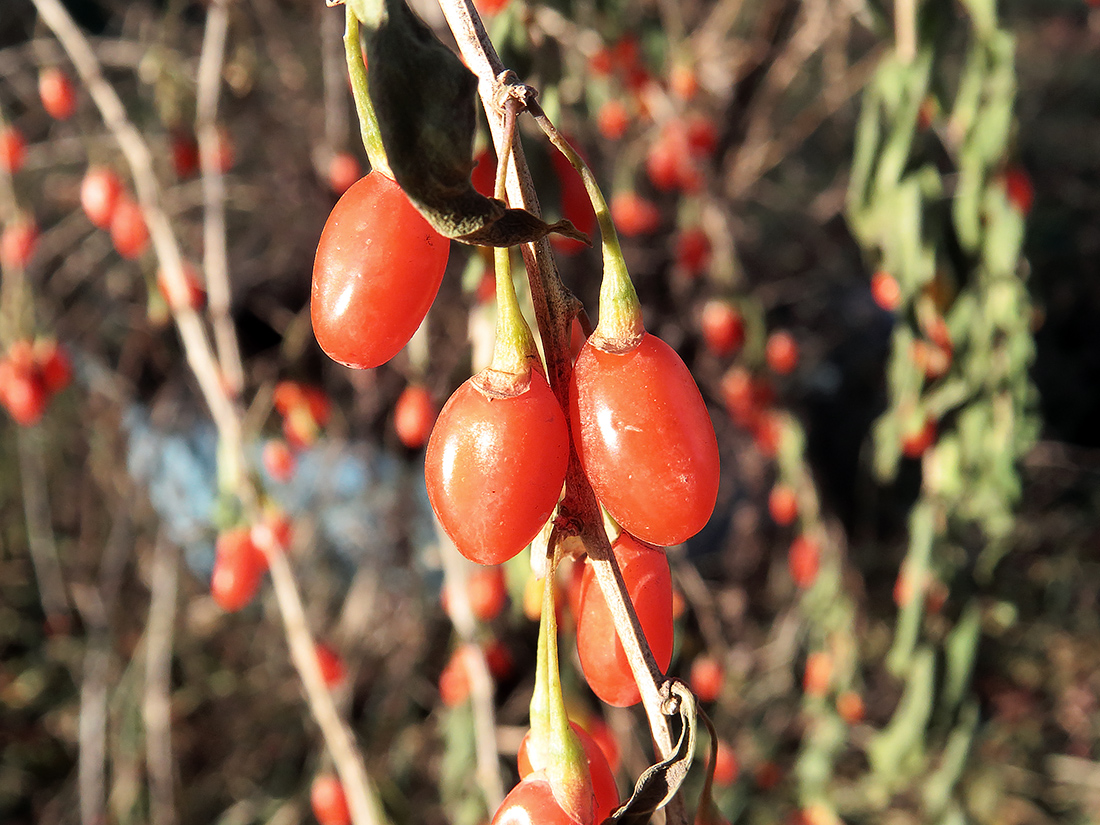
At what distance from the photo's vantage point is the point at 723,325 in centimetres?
185

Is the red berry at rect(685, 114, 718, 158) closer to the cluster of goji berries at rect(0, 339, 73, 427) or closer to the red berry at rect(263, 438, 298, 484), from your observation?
the red berry at rect(263, 438, 298, 484)

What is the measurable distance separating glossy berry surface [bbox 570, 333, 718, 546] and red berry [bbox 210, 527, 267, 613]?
3.52 feet

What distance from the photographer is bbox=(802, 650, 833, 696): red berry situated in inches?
76.0

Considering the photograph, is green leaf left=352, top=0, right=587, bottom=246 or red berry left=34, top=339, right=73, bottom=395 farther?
red berry left=34, top=339, right=73, bottom=395

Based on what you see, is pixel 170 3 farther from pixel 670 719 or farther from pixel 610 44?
pixel 670 719

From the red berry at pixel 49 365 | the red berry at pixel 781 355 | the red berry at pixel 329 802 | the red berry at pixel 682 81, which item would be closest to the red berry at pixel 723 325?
the red berry at pixel 781 355

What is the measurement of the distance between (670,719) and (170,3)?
1830mm

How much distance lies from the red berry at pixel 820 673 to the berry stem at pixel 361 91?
5.93 ft

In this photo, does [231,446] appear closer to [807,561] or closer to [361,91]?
[361,91]

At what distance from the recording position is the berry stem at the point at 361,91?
349 millimetres

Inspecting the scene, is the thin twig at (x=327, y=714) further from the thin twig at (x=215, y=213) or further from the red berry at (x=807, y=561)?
the red berry at (x=807, y=561)

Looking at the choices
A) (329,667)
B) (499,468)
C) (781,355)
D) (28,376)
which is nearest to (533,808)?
(499,468)

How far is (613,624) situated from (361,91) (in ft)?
0.81

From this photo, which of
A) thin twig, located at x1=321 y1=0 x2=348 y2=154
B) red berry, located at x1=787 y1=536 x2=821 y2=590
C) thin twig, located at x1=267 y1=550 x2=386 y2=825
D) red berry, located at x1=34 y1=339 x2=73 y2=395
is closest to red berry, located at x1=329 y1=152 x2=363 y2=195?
thin twig, located at x1=321 y1=0 x2=348 y2=154
